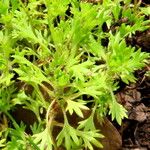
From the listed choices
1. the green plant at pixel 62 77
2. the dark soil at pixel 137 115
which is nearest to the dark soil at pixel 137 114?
the dark soil at pixel 137 115

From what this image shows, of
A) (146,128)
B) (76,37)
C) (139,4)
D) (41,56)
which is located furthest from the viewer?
(139,4)

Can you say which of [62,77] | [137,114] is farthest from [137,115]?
[62,77]

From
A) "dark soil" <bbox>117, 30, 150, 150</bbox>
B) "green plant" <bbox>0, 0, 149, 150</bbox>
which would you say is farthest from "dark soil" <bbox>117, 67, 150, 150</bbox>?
"green plant" <bbox>0, 0, 149, 150</bbox>

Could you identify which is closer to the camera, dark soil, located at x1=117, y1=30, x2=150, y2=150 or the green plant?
the green plant

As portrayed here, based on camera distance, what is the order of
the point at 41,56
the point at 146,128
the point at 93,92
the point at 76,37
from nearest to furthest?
the point at 93,92
the point at 76,37
the point at 41,56
the point at 146,128

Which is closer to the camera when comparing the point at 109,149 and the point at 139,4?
the point at 109,149

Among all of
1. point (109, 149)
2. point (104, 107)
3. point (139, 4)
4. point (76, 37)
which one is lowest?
point (109, 149)

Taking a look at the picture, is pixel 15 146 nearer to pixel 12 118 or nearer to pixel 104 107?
pixel 12 118

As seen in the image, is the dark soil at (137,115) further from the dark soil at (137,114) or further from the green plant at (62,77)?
the green plant at (62,77)

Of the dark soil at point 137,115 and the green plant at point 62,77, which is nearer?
the green plant at point 62,77

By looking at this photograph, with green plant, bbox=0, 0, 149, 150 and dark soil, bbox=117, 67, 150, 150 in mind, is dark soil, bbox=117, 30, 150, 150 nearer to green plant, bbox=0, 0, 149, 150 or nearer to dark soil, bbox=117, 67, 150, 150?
dark soil, bbox=117, 67, 150, 150

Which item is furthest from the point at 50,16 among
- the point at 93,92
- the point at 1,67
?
the point at 93,92
